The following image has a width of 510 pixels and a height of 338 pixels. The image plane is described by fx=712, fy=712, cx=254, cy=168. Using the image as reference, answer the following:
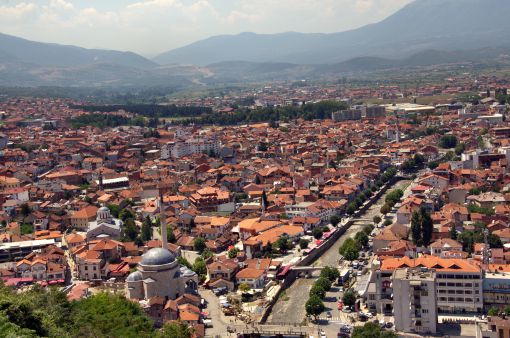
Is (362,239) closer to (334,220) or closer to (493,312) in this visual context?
(334,220)

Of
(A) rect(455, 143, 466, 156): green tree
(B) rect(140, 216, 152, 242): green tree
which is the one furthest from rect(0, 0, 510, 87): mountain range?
(B) rect(140, 216, 152, 242): green tree

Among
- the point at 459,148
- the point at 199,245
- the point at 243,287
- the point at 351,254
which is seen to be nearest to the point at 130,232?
the point at 199,245

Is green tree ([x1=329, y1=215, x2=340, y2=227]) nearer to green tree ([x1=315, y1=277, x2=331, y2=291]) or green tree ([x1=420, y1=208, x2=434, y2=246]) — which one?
green tree ([x1=420, y1=208, x2=434, y2=246])

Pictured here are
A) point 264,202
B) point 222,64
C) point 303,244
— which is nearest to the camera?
point 303,244

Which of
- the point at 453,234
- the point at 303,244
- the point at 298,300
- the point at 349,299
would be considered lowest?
the point at 298,300

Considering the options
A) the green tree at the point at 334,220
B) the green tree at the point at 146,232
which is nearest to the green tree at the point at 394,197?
the green tree at the point at 334,220

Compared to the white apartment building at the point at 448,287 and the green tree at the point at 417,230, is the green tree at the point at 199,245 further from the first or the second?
the white apartment building at the point at 448,287
